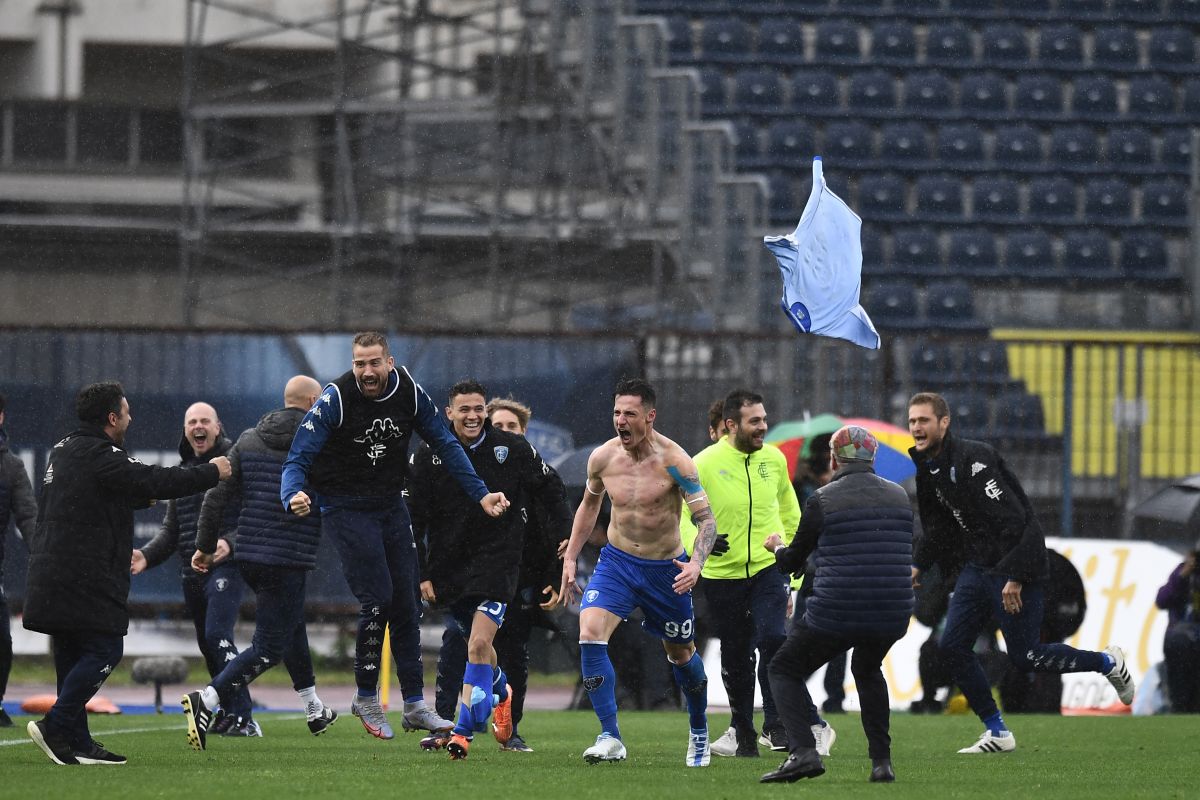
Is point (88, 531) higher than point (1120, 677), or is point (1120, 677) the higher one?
point (88, 531)

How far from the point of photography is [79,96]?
2920cm

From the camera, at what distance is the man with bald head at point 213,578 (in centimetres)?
1201

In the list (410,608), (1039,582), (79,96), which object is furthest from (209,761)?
(79,96)

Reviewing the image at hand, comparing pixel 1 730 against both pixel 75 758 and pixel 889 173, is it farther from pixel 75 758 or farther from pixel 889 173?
pixel 889 173

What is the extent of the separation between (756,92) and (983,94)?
11.6 feet

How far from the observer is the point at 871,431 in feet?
51.5

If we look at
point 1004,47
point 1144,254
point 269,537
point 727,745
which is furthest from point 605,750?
point 1004,47

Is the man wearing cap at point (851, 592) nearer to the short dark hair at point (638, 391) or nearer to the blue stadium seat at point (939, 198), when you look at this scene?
the short dark hair at point (638, 391)

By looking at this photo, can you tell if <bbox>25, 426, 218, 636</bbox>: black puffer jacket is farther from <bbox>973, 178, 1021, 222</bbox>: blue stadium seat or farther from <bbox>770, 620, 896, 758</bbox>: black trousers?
<bbox>973, 178, 1021, 222</bbox>: blue stadium seat

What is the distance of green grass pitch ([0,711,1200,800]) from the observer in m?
8.23

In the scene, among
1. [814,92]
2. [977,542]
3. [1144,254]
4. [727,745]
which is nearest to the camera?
[727,745]

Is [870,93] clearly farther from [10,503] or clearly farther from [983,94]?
[10,503]

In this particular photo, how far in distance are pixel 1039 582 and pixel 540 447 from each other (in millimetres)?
6520

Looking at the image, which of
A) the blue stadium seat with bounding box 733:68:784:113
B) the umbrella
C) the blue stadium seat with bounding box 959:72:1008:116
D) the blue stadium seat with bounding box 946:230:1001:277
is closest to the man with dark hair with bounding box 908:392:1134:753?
the umbrella
